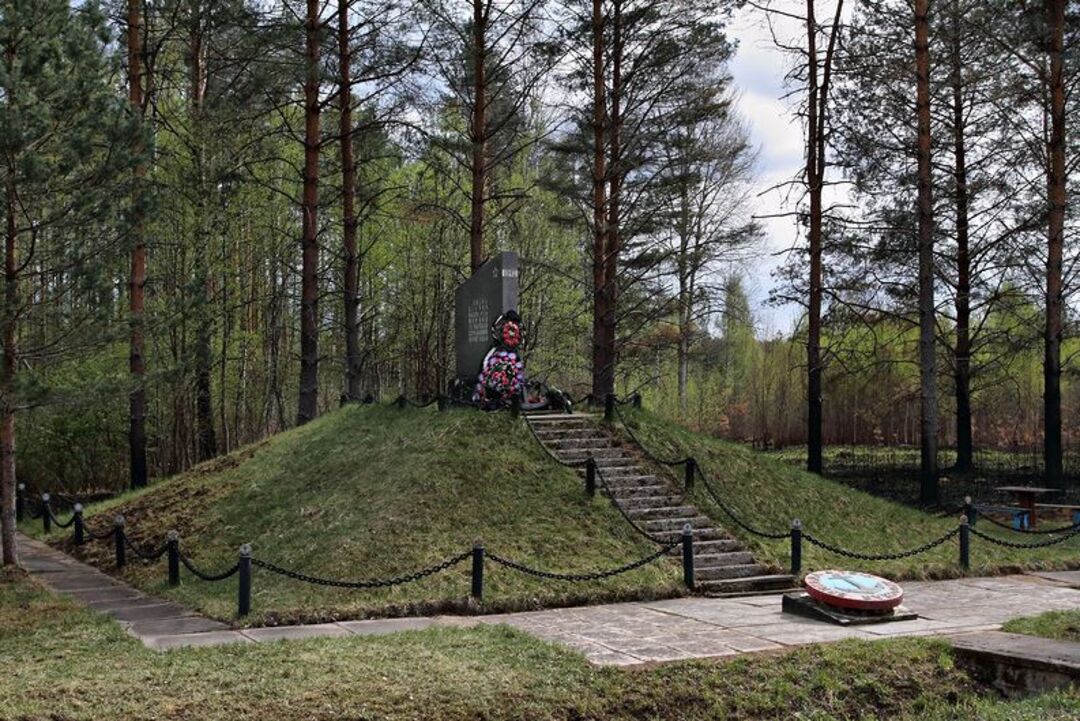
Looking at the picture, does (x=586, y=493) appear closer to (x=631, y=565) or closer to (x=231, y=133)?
(x=631, y=565)

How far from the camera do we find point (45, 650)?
968cm

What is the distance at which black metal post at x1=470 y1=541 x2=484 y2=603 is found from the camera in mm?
11875

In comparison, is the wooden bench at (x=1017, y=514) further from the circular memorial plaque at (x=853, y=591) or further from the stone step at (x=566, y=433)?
the circular memorial plaque at (x=853, y=591)

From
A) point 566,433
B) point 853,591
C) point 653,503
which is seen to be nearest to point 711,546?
point 653,503

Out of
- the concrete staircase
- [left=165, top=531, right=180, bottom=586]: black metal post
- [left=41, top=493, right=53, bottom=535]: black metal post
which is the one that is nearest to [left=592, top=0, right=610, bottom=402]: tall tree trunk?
the concrete staircase

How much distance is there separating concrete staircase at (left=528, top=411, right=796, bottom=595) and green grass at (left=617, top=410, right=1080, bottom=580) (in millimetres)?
340

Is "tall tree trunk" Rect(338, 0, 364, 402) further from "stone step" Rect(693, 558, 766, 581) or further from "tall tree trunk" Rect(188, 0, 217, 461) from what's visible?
"stone step" Rect(693, 558, 766, 581)

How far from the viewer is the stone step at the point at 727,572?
13.4 m

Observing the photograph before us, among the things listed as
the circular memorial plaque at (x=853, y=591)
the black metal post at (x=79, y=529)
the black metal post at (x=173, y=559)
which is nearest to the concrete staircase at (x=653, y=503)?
the circular memorial plaque at (x=853, y=591)

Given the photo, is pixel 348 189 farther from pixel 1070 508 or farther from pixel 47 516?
pixel 1070 508

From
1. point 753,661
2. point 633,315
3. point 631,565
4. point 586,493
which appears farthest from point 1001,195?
point 753,661

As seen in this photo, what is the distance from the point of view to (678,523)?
583 inches

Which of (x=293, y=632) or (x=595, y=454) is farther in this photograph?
(x=595, y=454)

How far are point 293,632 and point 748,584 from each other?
5745 mm
